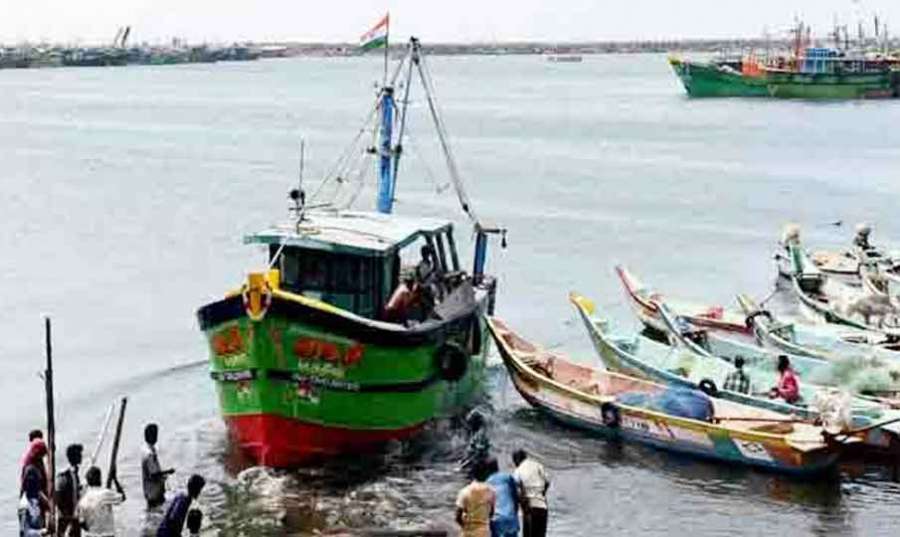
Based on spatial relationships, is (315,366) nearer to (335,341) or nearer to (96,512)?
(335,341)

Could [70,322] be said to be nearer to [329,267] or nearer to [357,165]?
[329,267]

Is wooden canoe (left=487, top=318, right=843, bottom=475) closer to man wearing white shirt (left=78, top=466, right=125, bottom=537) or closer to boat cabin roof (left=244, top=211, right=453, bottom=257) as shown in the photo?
boat cabin roof (left=244, top=211, right=453, bottom=257)

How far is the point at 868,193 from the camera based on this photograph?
68.0 meters

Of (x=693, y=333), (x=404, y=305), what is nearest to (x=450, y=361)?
(x=404, y=305)

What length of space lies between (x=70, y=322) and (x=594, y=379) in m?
15.1

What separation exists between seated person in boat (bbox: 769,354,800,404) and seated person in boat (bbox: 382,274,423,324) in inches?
227

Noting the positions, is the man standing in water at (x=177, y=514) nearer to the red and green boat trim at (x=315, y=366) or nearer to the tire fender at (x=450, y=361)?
the red and green boat trim at (x=315, y=366)

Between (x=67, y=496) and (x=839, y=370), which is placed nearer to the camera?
(x=67, y=496)

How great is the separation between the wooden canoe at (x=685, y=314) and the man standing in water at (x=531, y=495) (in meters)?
14.3

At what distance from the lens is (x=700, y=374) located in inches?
1060

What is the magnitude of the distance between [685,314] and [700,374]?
6.20 meters

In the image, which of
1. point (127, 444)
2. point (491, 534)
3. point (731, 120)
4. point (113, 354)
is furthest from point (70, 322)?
point (731, 120)

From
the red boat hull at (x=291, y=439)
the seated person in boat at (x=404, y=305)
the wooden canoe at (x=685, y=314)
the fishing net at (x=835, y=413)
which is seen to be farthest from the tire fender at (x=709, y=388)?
the wooden canoe at (x=685, y=314)

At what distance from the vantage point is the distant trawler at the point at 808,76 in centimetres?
12656
